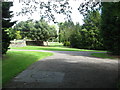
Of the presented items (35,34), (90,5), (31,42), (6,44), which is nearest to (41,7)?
(90,5)

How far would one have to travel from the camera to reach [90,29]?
2622 centimetres

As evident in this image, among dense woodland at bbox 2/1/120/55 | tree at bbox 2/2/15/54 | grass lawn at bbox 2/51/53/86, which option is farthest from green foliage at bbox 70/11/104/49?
grass lawn at bbox 2/51/53/86

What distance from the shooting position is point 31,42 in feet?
113

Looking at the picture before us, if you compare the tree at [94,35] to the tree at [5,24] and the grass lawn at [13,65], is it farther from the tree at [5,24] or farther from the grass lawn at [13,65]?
the grass lawn at [13,65]

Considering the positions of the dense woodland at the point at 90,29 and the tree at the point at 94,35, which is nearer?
the dense woodland at the point at 90,29

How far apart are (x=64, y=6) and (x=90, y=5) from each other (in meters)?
1.26

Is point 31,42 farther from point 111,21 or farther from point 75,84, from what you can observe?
point 75,84

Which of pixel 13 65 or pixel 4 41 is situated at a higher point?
pixel 4 41

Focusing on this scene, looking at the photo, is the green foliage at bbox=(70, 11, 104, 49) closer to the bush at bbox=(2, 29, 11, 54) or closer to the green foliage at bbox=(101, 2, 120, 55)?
the green foliage at bbox=(101, 2, 120, 55)

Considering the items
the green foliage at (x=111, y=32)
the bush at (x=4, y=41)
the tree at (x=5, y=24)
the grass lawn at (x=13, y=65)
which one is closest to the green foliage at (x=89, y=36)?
the green foliage at (x=111, y=32)

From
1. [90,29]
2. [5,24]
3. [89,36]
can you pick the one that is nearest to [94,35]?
[89,36]

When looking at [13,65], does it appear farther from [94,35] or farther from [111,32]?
[94,35]

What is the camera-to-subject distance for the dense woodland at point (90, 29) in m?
5.79

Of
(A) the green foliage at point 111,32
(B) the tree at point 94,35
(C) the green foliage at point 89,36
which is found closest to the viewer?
(A) the green foliage at point 111,32
